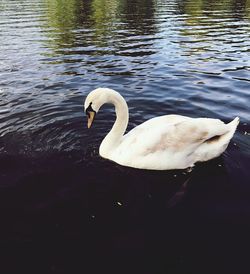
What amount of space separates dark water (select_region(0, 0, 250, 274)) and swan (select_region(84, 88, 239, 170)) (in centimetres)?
28

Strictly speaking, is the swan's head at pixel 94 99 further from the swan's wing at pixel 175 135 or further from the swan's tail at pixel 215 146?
the swan's tail at pixel 215 146

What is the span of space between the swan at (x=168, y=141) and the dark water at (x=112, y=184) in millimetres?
280

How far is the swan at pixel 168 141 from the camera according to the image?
23.3 feet

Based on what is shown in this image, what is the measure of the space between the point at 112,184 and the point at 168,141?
151 cm

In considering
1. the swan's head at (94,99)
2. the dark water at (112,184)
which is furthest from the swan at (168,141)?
the dark water at (112,184)

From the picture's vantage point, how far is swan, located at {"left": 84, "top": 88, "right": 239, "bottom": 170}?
7109mm

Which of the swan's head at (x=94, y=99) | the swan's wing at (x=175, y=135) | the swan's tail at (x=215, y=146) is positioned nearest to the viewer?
the swan's wing at (x=175, y=135)

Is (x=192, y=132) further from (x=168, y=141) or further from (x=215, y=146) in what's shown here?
(x=215, y=146)

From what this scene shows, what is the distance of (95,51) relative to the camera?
20.6 metres

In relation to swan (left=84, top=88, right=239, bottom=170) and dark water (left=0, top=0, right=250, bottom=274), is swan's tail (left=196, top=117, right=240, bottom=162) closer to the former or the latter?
swan (left=84, top=88, right=239, bottom=170)

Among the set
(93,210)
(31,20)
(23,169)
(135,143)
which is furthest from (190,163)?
(31,20)

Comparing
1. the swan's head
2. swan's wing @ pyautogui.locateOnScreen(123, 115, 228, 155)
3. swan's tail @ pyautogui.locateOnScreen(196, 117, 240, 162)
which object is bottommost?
swan's tail @ pyautogui.locateOnScreen(196, 117, 240, 162)

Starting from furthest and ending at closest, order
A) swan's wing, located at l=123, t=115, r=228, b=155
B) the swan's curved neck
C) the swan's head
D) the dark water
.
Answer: the swan's curved neck
the swan's head
swan's wing, located at l=123, t=115, r=228, b=155
the dark water

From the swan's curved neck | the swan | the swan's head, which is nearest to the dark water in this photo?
the swan
